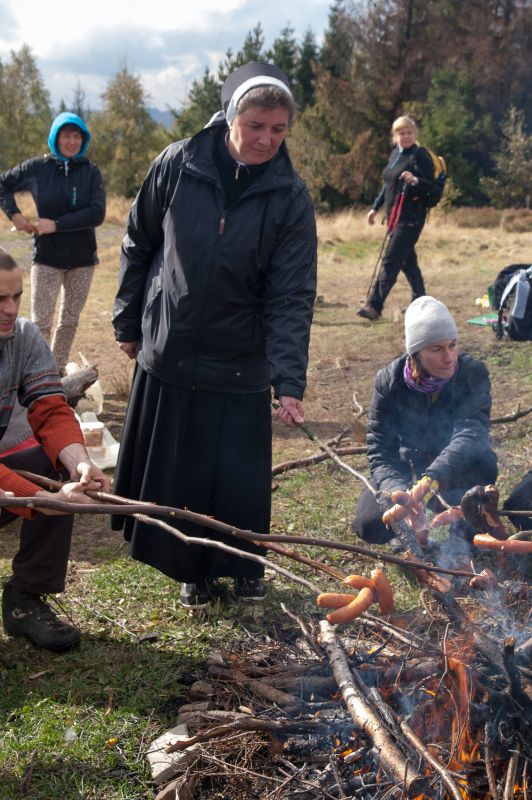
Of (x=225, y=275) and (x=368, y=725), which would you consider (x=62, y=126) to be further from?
(x=368, y=725)

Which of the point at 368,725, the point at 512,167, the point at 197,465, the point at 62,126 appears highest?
the point at 512,167

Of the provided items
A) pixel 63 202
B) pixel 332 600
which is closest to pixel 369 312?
pixel 63 202

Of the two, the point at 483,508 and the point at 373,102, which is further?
the point at 373,102

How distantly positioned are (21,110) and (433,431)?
114ft

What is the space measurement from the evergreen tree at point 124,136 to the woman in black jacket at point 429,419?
30.9 meters

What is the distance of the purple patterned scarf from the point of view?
3678 millimetres

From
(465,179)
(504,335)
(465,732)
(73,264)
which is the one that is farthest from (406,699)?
(465,179)

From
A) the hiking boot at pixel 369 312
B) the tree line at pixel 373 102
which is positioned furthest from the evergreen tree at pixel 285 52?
the hiking boot at pixel 369 312

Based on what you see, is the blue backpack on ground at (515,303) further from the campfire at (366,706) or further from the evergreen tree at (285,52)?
the evergreen tree at (285,52)

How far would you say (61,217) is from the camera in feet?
19.5

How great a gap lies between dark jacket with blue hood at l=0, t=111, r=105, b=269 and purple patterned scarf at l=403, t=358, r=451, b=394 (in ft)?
10.9

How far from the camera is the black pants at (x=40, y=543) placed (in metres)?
3.06

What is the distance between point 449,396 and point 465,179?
2718cm

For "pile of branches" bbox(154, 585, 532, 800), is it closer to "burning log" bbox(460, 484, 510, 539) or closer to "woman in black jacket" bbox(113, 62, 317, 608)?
"burning log" bbox(460, 484, 510, 539)
